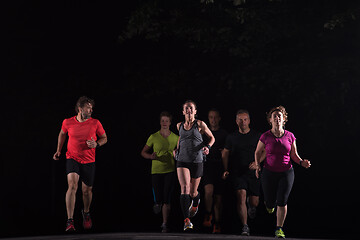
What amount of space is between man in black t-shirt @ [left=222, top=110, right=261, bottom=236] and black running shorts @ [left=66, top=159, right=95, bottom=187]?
222 cm

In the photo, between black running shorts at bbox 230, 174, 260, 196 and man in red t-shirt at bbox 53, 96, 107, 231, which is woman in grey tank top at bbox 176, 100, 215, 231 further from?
man in red t-shirt at bbox 53, 96, 107, 231

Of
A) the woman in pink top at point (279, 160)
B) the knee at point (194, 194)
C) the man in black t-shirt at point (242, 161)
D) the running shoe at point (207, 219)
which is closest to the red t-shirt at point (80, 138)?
the knee at point (194, 194)

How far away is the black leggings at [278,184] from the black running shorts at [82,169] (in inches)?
111

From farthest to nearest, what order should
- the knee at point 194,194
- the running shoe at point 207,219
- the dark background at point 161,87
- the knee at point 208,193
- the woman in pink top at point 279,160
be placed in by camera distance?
1. the dark background at point 161,87
2. the running shoe at point 207,219
3. the knee at point 208,193
4. the knee at point 194,194
5. the woman in pink top at point 279,160

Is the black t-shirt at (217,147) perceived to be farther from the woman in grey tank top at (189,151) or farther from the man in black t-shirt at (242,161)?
the woman in grey tank top at (189,151)

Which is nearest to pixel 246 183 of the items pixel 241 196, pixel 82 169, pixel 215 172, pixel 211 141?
pixel 241 196

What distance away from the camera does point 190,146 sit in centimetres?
1089

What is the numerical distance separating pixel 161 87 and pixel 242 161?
273 inches

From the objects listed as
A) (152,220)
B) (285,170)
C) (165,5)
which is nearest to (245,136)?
(285,170)

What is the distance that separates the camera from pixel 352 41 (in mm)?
16312

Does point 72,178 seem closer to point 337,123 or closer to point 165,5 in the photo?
point 165,5

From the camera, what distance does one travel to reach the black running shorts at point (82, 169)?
11.2 meters

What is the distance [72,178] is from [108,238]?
111 centimetres

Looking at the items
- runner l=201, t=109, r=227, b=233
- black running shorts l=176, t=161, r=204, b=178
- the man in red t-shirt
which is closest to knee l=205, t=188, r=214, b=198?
runner l=201, t=109, r=227, b=233
